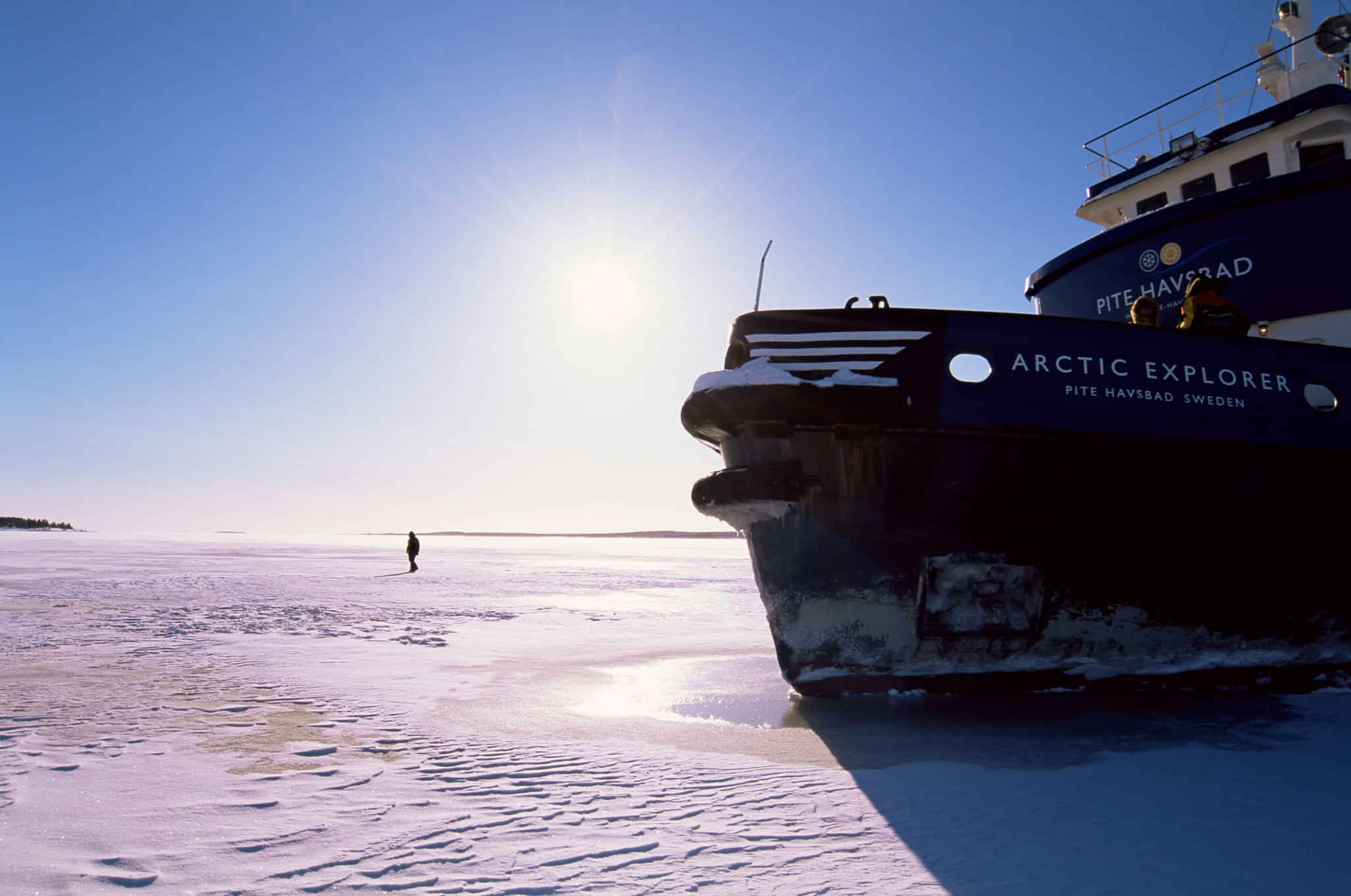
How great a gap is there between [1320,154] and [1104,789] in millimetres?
7022

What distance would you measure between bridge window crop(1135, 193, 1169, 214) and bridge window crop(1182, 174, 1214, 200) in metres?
0.19

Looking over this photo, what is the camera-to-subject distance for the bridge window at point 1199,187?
750cm

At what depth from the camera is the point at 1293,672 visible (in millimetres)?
5266

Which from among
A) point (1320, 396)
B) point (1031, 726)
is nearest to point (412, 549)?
point (1031, 726)

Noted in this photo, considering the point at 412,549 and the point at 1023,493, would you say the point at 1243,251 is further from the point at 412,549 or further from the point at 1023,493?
the point at 412,549

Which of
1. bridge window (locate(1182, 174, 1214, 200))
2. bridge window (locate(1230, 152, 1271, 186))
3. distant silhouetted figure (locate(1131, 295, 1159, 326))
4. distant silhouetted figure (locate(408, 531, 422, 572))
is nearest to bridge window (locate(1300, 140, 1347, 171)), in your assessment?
bridge window (locate(1230, 152, 1271, 186))

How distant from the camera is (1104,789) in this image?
3.10 meters

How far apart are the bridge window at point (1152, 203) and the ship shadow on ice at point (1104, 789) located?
5253mm

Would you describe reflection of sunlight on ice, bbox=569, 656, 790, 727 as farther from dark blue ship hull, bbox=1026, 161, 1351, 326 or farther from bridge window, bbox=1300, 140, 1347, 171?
bridge window, bbox=1300, 140, 1347, 171

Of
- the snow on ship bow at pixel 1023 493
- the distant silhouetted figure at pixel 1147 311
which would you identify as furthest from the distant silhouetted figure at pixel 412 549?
the distant silhouetted figure at pixel 1147 311

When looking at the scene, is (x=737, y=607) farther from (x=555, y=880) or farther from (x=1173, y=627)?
(x=555, y=880)

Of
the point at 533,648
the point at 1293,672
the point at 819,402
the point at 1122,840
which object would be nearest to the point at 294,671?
the point at 533,648

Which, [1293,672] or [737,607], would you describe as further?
[737,607]

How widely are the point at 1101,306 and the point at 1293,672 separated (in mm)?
3138
